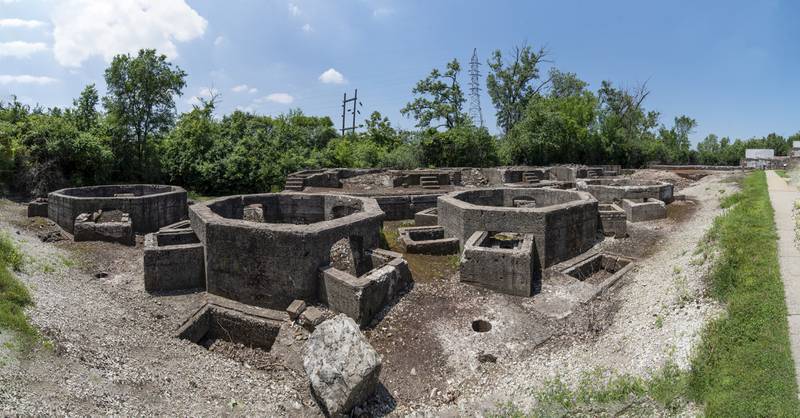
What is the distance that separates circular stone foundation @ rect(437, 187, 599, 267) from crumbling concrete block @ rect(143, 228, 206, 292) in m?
5.68

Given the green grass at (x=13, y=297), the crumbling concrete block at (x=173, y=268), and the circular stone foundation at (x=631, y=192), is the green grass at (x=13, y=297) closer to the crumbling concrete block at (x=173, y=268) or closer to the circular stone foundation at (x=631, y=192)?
the crumbling concrete block at (x=173, y=268)

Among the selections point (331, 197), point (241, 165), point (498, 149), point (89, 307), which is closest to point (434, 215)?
point (331, 197)

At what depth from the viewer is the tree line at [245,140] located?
18078 millimetres

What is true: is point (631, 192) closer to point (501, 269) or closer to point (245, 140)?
point (501, 269)

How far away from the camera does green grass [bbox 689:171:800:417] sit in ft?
14.6

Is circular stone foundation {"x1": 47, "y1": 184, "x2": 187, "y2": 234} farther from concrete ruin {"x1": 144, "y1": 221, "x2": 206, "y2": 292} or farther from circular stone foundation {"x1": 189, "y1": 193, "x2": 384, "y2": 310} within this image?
circular stone foundation {"x1": 189, "y1": 193, "x2": 384, "y2": 310}

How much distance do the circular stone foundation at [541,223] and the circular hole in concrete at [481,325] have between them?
276cm

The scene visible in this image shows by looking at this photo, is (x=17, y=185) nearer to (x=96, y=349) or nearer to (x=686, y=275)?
(x=96, y=349)

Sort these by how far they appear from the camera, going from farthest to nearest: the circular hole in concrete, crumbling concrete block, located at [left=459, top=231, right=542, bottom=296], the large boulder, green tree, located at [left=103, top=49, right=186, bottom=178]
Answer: green tree, located at [left=103, top=49, right=186, bottom=178] → crumbling concrete block, located at [left=459, top=231, right=542, bottom=296] → the circular hole in concrete → the large boulder

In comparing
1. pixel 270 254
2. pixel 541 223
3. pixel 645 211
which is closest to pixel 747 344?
pixel 541 223

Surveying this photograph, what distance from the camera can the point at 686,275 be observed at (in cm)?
818

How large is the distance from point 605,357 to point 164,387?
598cm

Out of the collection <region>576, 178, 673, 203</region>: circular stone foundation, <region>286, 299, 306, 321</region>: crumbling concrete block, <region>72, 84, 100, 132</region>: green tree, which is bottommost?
<region>286, 299, 306, 321</region>: crumbling concrete block

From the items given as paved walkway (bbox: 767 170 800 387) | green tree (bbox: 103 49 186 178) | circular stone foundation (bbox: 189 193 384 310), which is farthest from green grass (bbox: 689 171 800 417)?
green tree (bbox: 103 49 186 178)
